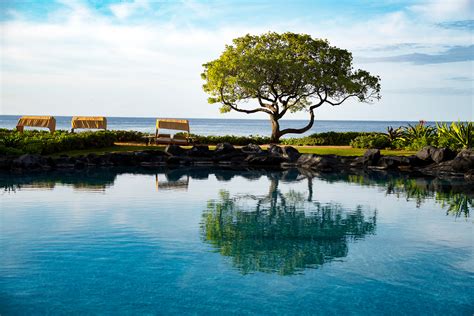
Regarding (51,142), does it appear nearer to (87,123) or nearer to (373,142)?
(87,123)

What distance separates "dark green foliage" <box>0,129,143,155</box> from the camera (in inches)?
855

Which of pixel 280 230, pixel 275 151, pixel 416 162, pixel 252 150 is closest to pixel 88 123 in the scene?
pixel 252 150

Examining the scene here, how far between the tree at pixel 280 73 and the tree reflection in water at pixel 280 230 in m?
18.3

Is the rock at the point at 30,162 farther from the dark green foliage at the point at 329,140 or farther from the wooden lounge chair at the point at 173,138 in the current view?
the dark green foliage at the point at 329,140

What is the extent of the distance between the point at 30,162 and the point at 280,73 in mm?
17317

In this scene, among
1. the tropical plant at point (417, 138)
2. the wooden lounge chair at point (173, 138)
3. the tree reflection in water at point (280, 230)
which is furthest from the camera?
the wooden lounge chair at point (173, 138)

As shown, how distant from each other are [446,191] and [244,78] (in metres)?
17.5

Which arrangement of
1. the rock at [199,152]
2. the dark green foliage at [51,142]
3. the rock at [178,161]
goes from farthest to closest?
the rock at [199,152], the rock at [178,161], the dark green foliage at [51,142]

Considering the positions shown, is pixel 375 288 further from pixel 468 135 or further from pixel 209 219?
pixel 468 135

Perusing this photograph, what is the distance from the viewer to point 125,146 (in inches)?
1027

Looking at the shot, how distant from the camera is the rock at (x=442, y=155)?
21.8 metres

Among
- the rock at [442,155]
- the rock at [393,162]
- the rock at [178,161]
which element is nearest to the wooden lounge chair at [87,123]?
the rock at [178,161]

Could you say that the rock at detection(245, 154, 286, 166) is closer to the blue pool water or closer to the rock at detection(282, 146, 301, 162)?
the rock at detection(282, 146, 301, 162)

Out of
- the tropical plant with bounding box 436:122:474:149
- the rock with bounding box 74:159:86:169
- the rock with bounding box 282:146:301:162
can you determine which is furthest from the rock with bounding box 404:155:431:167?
the rock with bounding box 74:159:86:169
